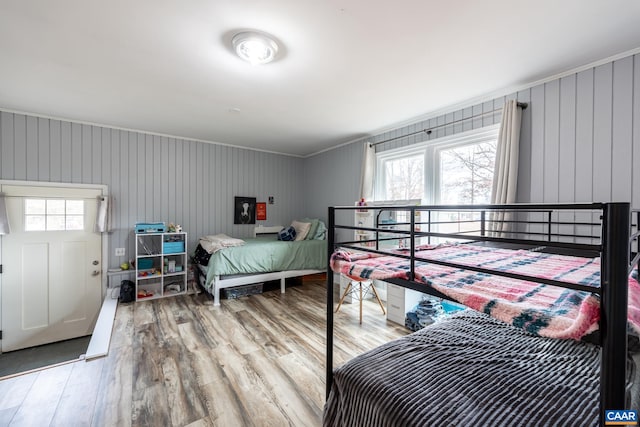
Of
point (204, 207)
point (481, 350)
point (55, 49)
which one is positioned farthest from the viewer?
point (204, 207)

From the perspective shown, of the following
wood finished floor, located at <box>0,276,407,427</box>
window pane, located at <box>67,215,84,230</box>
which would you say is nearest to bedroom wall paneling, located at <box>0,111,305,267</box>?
window pane, located at <box>67,215,84,230</box>

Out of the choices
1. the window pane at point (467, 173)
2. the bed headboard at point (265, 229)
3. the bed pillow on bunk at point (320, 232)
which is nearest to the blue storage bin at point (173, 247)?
the bed headboard at point (265, 229)

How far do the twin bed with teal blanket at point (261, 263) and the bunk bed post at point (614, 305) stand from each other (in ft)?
11.8

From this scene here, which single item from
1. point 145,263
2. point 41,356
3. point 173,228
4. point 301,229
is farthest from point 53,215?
point 301,229

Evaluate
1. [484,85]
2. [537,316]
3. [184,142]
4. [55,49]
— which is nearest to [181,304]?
[184,142]

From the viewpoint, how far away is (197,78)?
243 centimetres

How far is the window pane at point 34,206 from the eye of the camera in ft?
11.1

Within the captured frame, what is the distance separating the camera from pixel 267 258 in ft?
13.2

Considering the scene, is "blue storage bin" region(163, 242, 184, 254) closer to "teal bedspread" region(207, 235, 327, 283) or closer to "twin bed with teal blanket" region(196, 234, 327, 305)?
"twin bed with teal blanket" region(196, 234, 327, 305)

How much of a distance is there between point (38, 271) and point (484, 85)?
215 inches

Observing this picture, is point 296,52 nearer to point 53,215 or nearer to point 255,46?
point 255,46

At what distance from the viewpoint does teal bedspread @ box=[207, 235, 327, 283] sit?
12.0 feet

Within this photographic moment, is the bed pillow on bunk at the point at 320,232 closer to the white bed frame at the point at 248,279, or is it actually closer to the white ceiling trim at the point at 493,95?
the white bed frame at the point at 248,279

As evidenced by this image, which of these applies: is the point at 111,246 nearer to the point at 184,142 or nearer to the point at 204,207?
the point at 204,207
